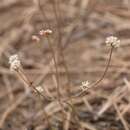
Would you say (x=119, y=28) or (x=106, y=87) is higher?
(x=119, y=28)

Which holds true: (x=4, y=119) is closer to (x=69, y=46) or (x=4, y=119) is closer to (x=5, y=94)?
(x=5, y=94)

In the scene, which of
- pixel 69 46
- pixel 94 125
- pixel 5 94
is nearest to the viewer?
pixel 94 125

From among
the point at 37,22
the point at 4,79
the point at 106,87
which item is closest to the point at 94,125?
the point at 106,87

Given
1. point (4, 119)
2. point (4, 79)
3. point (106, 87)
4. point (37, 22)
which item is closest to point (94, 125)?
point (106, 87)

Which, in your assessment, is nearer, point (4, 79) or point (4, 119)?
point (4, 119)

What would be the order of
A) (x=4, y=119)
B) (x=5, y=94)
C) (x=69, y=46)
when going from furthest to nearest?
(x=69, y=46), (x=5, y=94), (x=4, y=119)

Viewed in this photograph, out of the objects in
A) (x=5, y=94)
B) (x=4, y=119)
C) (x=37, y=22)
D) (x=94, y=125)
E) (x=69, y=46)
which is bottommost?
(x=94, y=125)
